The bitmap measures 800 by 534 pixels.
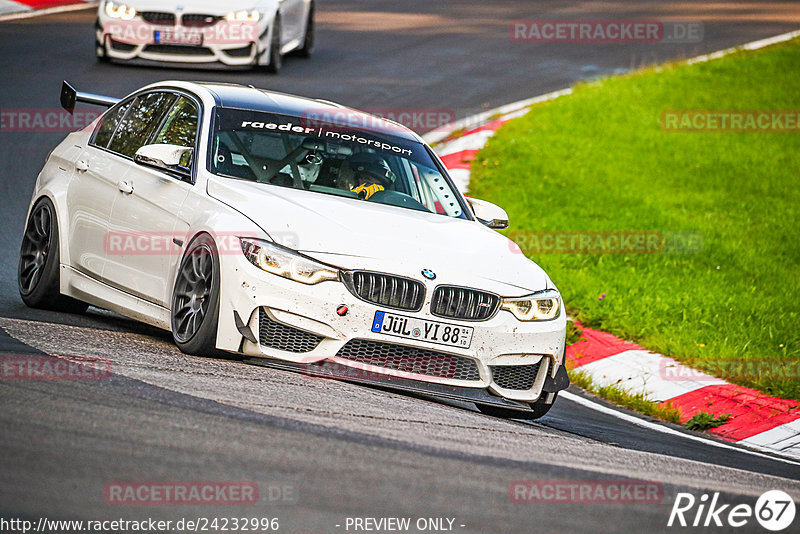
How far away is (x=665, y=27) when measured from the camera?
978 inches

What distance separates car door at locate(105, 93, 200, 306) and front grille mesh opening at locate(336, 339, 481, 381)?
1195mm

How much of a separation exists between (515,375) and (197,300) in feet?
5.79

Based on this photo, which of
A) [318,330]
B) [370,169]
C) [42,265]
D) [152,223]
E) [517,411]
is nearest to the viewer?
[318,330]

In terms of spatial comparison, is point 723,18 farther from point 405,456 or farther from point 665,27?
point 405,456

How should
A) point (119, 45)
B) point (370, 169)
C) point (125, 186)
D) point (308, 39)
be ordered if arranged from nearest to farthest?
1. point (125, 186)
2. point (370, 169)
3. point (119, 45)
4. point (308, 39)

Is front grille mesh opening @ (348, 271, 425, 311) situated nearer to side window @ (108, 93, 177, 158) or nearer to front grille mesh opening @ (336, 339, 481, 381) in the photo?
front grille mesh opening @ (336, 339, 481, 381)

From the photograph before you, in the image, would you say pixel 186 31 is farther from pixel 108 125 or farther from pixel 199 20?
pixel 108 125

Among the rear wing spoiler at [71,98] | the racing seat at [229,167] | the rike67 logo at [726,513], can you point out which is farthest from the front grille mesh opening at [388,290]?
the rear wing spoiler at [71,98]

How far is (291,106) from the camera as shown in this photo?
8.02 m

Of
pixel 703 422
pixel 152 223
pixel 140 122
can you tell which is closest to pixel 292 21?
pixel 140 122

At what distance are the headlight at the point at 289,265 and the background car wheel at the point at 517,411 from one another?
4.77ft

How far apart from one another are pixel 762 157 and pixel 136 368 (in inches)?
437

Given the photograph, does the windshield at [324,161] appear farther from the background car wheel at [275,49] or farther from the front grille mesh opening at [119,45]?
the background car wheel at [275,49]

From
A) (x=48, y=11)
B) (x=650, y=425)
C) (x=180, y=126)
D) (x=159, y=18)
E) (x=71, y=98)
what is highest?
(x=180, y=126)
